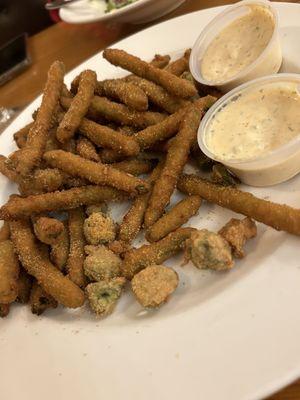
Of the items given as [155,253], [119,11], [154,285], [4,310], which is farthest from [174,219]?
[119,11]

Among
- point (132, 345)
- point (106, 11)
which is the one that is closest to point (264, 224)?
point (132, 345)

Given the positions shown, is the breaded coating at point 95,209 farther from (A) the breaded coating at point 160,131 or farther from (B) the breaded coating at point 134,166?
(A) the breaded coating at point 160,131

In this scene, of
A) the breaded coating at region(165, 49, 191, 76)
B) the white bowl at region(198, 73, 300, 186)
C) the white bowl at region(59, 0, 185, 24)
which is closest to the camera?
the white bowl at region(198, 73, 300, 186)

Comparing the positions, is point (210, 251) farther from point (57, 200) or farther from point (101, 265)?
point (57, 200)

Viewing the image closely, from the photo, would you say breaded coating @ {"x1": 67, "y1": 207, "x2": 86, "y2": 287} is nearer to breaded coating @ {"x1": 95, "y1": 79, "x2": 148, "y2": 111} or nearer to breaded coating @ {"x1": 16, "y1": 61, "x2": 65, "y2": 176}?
breaded coating @ {"x1": 16, "y1": 61, "x2": 65, "y2": 176}

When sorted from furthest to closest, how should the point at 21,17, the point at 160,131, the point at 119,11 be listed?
the point at 21,17 < the point at 119,11 < the point at 160,131

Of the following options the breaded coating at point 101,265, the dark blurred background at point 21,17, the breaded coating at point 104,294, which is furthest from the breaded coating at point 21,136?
the dark blurred background at point 21,17

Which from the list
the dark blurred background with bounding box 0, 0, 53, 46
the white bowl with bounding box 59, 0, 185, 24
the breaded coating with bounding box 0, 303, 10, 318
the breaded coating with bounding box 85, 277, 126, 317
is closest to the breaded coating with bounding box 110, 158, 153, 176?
the breaded coating with bounding box 85, 277, 126, 317
